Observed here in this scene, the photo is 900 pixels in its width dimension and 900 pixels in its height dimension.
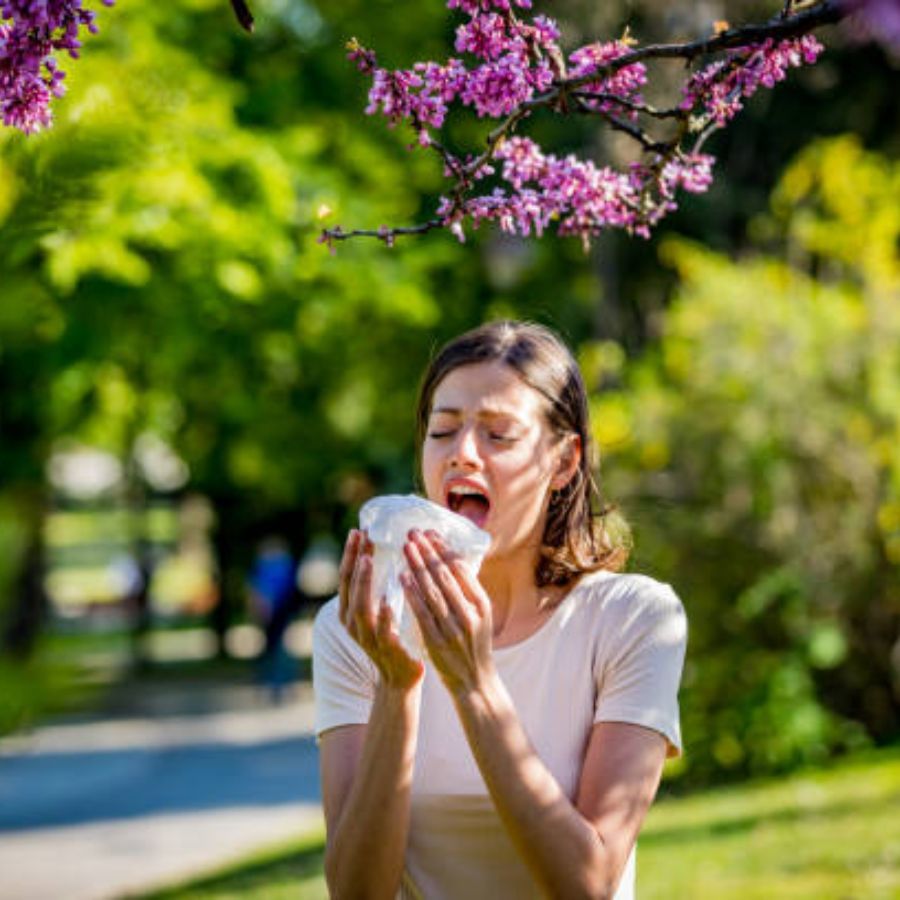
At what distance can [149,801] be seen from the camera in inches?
489

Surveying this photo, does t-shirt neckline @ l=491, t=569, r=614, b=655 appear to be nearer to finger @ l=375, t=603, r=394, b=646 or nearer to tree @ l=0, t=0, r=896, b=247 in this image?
finger @ l=375, t=603, r=394, b=646

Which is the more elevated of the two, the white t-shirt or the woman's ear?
the woman's ear

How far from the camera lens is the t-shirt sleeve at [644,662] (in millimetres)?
2273

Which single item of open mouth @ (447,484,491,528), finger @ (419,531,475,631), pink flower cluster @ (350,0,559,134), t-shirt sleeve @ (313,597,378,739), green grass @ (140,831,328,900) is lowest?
green grass @ (140,831,328,900)

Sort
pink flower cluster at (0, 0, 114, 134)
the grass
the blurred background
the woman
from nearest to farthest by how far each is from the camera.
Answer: pink flower cluster at (0, 0, 114, 134) < the woman < the grass < the blurred background

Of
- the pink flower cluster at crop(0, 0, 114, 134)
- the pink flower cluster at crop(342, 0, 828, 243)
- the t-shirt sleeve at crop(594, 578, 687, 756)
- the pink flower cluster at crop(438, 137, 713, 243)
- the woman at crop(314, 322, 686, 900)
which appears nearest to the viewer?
the pink flower cluster at crop(0, 0, 114, 134)

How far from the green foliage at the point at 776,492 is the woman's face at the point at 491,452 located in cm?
835

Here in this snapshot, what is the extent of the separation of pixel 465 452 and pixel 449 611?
0.34 meters

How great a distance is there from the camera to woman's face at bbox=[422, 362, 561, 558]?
7.84 ft

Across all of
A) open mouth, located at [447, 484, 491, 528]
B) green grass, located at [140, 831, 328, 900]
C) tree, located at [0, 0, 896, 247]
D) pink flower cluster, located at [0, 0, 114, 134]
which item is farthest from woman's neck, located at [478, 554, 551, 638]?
green grass, located at [140, 831, 328, 900]

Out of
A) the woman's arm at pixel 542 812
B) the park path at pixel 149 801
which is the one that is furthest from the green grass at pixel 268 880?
the woman's arm at pixel 542 812

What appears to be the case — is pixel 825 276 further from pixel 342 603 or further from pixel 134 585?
pixel 134 585

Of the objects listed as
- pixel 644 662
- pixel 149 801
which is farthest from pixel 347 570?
pixel 149 801

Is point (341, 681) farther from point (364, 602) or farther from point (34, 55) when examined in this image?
point (34, 55)
